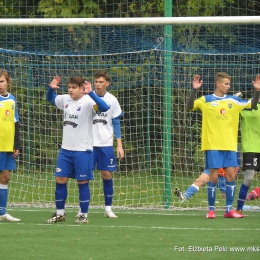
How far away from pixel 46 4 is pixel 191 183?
455 centimetres

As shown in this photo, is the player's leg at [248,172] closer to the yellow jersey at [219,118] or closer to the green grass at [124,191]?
the yellow jersey at [219,118]

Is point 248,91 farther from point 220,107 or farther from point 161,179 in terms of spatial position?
point 220,107

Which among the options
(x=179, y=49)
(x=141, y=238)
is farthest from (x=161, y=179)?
(x=141, y=238)

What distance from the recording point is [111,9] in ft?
52.8

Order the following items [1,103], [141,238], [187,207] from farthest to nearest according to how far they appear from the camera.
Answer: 1. [187,207]
2. [1,103]
3. [141,238]

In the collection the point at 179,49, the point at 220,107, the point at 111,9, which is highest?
the point at 111,9

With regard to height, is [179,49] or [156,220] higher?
Answer: [179,49]

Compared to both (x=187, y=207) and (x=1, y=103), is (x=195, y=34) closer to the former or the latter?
(x=187, y=207)

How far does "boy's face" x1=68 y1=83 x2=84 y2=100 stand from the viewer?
10120 mm

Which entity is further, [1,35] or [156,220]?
[1,35]

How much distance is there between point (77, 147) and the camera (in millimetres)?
10062

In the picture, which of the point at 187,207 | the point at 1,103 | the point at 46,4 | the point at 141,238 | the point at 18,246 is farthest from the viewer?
the point at 46,4

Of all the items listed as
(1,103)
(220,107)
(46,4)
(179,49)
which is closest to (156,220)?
(220,107)

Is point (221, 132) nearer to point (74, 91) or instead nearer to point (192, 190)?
point (192, 190)
